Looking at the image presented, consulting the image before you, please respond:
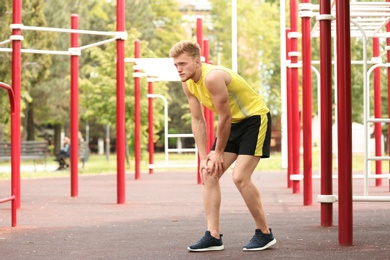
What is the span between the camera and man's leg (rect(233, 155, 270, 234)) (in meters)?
7.06

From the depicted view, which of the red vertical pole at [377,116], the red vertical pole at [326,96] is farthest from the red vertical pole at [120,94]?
the red vertical pole at [377,116]

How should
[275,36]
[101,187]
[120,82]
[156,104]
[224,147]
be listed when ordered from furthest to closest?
[275,36] < [156,104] < [101,187] < [120,82] < [224,147]

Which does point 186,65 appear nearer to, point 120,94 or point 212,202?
point 212,202

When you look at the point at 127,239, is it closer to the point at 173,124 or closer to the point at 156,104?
the point at 156,104

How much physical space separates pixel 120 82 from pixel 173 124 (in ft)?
168

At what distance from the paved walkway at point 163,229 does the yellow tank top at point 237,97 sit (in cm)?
100

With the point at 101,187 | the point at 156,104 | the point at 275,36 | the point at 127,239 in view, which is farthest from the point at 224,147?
the point at 275,36

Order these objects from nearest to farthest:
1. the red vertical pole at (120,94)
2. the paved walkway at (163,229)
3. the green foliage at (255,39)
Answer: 1. the paved walkway at (163,229)
2. the red vertical pole at (120,94)
3. the green foliage at (255,39)

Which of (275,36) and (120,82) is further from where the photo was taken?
(275,36)

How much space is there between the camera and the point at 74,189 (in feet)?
48.1

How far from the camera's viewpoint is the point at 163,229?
9.16 m

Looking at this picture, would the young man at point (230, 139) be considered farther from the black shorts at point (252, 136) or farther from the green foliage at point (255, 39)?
the green foliage at point (255, 39)

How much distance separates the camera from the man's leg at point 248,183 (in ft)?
23.2

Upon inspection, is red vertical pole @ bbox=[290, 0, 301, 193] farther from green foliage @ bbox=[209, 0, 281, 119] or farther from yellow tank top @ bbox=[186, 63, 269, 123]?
green foliage @ bbox=[209, 0, 281, 119]
